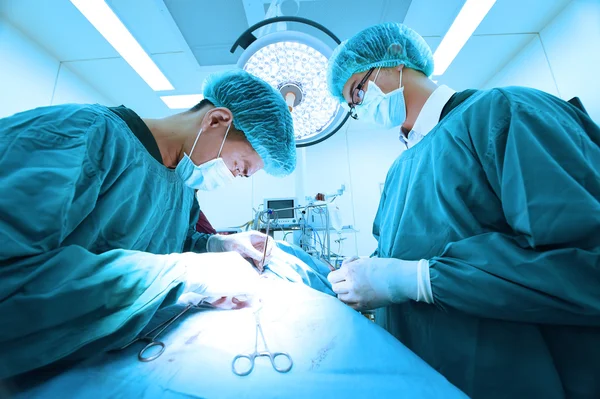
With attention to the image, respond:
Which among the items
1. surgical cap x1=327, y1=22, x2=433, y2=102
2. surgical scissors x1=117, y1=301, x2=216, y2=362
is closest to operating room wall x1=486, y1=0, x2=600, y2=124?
surgical cap x1=327, y1=22, x2=433, y2=102

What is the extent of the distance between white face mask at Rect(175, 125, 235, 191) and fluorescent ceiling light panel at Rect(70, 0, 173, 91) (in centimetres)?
131

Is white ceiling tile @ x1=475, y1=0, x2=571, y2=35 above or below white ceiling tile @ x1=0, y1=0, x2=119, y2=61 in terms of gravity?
below

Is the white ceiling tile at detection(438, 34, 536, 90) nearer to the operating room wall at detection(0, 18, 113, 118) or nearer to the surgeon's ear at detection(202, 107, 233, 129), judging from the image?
the surgeon's ear at detection(202, 107, 233, 129)

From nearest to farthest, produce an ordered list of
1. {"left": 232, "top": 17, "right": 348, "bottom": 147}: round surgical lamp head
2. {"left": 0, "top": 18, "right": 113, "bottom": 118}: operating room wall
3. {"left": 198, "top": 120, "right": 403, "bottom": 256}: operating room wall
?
1. {"left": 232, "top": 17, "right": 348, "bottom": 147}: round surgical lamp head
2. {"left": 0, "top": 18, "right": 113, "bottom": 118}: operating room wall
3. {"left": 198, "top": 120, "right": 403, "bottom": 256}: operating room wall

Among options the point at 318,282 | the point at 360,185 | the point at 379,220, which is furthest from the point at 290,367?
the point at 360,185

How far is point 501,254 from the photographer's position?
0.51 meters

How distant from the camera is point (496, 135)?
590 mm

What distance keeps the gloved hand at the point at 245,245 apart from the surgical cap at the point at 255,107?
0.43 meters

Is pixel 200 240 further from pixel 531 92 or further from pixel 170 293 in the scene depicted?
pixel 531 92

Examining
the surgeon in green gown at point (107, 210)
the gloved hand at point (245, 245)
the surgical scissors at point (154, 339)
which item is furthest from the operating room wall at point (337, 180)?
the surgical scissors at point (154, 339)

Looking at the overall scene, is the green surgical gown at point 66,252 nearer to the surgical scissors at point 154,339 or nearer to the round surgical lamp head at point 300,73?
the surgical scissors at point 154,339

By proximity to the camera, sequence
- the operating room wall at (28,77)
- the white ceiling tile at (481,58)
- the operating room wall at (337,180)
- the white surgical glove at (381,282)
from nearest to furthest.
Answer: the white surgical glove at (381,282)
the operating room wall at (28,77)
the white ceiling tile at (481,58)
the operating room wall at (337,180)

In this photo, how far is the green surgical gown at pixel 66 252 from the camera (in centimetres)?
37

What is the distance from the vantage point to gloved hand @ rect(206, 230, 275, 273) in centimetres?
107
